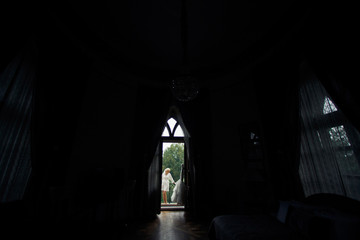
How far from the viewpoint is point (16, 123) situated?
2.29 m

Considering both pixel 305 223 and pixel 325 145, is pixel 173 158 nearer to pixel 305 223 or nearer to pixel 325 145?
pixel 325 145

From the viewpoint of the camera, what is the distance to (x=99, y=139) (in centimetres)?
374

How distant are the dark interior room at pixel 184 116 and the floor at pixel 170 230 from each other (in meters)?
0.06

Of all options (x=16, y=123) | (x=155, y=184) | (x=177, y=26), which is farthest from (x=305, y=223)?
(x=16, y=123)

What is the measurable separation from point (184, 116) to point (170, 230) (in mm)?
2948

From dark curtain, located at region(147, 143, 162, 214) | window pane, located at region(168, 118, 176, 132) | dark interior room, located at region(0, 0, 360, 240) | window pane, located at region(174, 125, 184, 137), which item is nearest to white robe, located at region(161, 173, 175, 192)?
dark interior room, located at region(0, 0, 360, 240)

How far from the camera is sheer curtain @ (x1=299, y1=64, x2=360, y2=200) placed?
215 cm

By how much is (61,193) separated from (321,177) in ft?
14.9

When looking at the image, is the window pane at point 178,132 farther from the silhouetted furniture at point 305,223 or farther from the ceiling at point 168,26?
the silhouetted furniture at point 305,223

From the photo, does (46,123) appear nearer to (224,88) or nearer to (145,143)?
(145,143)

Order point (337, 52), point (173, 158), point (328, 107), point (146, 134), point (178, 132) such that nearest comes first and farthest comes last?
point (337, 52), point (328, 107), point (146, 134), point (178, 132), point (173, 158)

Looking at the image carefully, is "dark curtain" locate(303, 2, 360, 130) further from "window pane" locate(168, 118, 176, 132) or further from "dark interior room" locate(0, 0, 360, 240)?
"window pane" locate(168, 118, 176, 132)

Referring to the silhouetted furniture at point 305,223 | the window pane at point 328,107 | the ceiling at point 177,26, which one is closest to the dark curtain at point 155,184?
the silhouetted furniture at point 305,223

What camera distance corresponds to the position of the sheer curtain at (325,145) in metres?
2.15
